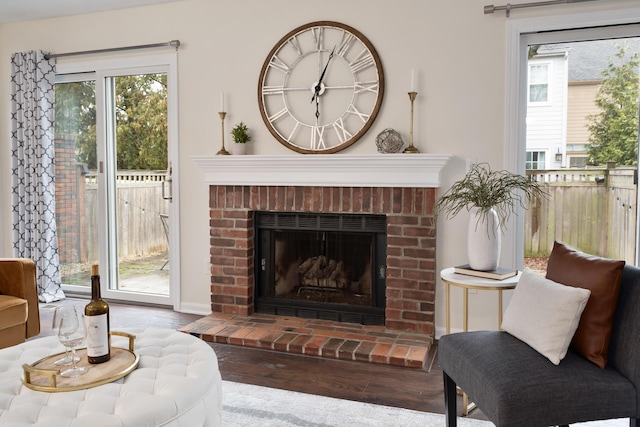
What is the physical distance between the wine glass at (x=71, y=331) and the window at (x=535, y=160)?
2845 millimetres

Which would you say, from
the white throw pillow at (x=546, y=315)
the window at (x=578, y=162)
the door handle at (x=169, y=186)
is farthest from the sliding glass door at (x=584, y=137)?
the door handle at (x=169, y=186)

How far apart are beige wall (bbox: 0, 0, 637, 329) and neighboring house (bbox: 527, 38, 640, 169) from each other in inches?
9.5

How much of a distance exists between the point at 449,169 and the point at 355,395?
1.62 m

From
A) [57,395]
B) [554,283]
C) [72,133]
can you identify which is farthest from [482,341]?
[72,133]

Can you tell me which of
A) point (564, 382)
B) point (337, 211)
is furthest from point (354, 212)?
point (564, 382)

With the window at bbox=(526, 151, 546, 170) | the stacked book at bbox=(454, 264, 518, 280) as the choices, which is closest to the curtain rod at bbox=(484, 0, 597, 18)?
the window at bbox=(526, 151, 546, 170)

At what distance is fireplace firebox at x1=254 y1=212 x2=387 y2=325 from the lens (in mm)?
3668

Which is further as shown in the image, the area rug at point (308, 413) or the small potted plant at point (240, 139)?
the small potted plant at point (240, 139)

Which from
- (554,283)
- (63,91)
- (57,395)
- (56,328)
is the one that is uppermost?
(63,91)

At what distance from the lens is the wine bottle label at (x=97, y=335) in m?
1.82

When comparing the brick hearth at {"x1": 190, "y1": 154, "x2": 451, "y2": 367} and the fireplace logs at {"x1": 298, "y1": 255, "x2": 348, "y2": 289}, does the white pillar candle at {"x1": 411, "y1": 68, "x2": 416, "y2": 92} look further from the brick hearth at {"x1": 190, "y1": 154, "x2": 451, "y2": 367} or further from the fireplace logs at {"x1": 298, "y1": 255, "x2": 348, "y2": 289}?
the fireplace logs at {"x1": 298, "y1": 255, "x2": 348, "y2": 289}

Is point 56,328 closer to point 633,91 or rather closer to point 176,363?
point 176,363

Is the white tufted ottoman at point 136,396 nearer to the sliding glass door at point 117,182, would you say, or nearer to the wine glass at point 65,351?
the wine glass at point 65,351

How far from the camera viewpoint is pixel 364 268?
377 cm
